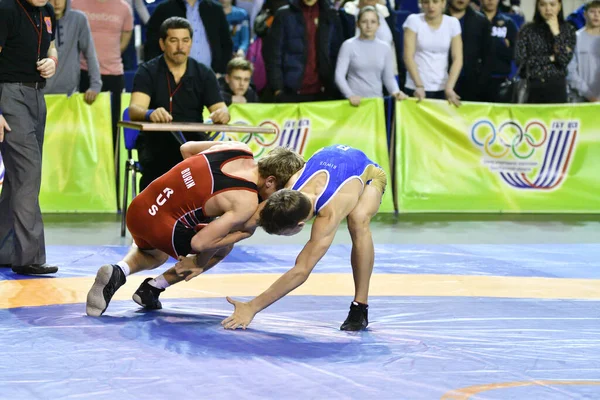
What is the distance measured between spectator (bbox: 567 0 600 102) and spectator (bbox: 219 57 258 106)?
132 inches

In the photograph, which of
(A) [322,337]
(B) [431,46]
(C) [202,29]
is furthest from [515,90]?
(A) [322,337]

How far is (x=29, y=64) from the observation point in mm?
6090

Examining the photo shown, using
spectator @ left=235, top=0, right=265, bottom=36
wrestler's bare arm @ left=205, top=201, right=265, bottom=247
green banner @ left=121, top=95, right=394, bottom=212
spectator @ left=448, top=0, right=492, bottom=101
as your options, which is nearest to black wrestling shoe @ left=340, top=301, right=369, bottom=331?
wrestler's bare arm @ left=205, top=201, right=265, bottom=247

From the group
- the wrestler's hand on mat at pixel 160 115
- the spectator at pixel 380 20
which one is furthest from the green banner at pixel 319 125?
the wrestler's hand on mat at pixel 160 115

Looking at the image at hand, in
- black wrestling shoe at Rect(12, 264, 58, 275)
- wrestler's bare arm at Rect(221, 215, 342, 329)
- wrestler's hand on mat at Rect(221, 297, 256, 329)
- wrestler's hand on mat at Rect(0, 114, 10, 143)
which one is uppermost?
wrestler's hand on mat at Rect(0, 114, 10, 143)

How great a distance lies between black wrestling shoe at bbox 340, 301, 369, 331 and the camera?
15.4 ft

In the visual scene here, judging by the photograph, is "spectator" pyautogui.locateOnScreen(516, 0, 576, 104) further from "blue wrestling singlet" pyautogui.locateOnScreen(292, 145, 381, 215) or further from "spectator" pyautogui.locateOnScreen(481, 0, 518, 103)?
"blue wrestling singlet" pyautogui.locateOnScreen(292, 145, 381, 215)

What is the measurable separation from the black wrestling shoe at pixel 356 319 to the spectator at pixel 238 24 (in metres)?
5.76

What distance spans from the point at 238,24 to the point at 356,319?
240 inches

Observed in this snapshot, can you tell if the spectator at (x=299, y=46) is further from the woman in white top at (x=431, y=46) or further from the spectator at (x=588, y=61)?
the spectator at (x=588, y=61)

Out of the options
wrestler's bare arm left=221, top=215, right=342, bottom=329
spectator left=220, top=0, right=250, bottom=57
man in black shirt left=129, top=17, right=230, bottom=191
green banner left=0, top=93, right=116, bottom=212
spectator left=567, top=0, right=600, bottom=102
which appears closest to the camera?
wrestler's bare arm left=221, top=215, right=342, bottom=329

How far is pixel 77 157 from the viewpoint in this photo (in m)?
8.99

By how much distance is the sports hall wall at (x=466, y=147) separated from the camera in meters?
9.31

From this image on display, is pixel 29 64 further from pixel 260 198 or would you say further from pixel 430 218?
pixel 430 218
